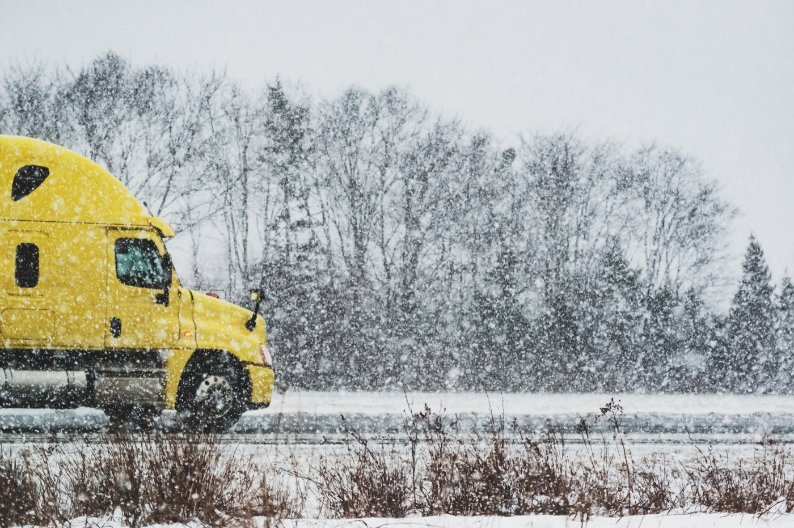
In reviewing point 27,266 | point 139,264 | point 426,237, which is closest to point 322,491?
point 139,264

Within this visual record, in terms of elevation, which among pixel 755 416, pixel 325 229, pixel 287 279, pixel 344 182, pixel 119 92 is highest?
pixel 119 92

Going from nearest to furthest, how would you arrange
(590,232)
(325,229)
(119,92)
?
(119,92) → (325,229) → (590,232)

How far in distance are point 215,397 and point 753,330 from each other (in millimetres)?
21076

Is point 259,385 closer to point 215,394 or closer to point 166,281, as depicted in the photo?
point 215,394

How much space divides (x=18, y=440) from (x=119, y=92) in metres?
15.1

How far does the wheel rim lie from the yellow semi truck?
0.01 m

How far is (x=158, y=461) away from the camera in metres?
4.87

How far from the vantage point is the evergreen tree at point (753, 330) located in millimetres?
22875

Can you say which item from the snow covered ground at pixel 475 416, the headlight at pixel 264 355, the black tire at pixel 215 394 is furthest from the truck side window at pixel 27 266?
the headlight at pixel 264 355

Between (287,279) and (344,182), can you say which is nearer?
(287,279)

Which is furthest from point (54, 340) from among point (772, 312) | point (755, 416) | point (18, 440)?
point (772, 312)

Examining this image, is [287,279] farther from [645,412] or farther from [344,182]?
[645,412]

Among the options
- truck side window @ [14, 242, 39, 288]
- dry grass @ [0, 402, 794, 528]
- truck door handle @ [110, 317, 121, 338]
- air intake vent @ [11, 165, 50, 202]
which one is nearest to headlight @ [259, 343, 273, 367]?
truck door handle @ [110, 317, 121, 338]

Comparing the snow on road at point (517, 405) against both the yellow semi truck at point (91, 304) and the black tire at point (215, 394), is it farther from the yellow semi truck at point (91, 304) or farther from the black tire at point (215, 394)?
the yellow semi truck at point (91, 304)
